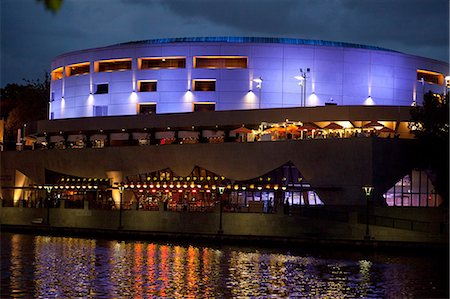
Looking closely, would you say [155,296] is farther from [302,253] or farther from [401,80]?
[401,80]

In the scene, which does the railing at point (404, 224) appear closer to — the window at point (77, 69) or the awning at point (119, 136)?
the awning at point (119, 136)

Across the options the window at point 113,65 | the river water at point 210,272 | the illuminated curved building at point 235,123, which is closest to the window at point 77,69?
the illuminated curved building at point 235,123

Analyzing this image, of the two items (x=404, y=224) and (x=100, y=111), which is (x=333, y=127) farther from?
(x=100, y=111)

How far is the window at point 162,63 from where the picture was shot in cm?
8994

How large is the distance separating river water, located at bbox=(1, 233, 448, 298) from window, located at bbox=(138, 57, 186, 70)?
1287 inches

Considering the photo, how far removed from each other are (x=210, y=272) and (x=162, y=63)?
48.8 m

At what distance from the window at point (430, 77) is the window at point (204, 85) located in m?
22.6

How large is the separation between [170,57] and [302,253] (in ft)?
128

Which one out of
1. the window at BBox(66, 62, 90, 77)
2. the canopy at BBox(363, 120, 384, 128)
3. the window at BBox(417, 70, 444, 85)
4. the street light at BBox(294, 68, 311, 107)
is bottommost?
the canopy at BBox(363, 120, 384, 128)

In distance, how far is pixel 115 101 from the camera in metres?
92.0

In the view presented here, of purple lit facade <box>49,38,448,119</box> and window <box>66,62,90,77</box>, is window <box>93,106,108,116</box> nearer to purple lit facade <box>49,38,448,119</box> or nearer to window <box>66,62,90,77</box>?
purple lit facade <box>49,38,448,119</box>

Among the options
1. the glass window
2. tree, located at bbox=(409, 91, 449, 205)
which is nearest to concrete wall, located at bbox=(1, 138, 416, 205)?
the glass window

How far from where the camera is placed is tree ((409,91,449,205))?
224 ft

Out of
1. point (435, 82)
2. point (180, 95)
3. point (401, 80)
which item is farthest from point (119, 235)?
point (435, 82)
